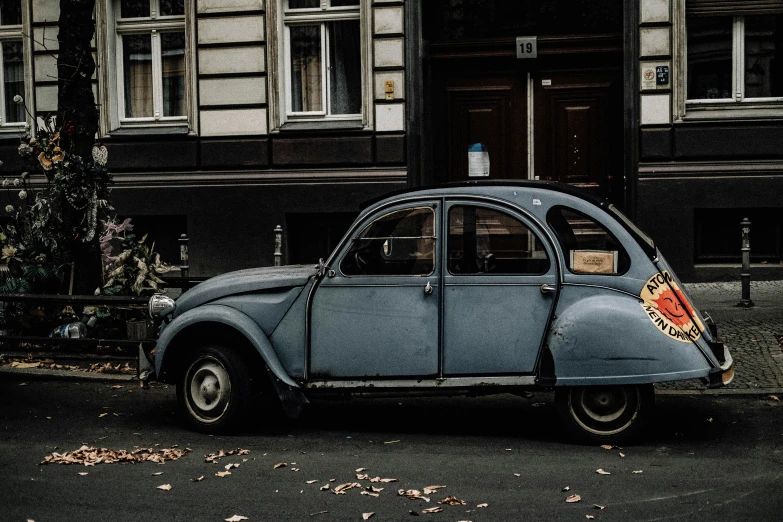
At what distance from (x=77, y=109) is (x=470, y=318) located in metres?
5.81

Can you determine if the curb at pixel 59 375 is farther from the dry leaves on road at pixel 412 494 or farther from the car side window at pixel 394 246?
the dry leaves on road at pixel 412 494

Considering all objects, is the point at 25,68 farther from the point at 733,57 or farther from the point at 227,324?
the point at 227,324

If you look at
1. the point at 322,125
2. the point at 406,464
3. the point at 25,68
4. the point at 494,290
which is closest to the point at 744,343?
the point at 494,290

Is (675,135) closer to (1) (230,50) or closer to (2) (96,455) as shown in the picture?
(1) (230,50)

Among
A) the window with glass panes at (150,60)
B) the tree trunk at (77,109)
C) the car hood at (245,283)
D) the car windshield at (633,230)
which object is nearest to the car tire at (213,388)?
the car hood at (245,283)

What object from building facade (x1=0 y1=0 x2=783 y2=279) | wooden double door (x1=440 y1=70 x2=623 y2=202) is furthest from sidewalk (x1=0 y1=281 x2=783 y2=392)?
wooden double door (x1=440 y1=70 x2=623 y2=202)

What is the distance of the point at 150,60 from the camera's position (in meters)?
16.8

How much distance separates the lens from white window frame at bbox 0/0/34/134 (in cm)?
1678

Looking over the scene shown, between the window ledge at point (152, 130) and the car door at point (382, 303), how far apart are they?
9294 millimetres

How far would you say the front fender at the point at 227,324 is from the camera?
7.44 meters

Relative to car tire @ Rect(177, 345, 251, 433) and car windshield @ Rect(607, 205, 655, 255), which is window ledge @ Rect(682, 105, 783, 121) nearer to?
car windshield @ Rect(607, 205, 655, 255)

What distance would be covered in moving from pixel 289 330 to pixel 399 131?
8.25m

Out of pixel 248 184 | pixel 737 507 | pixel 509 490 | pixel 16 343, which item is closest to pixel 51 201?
pixel 16 343

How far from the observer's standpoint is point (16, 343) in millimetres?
10852
